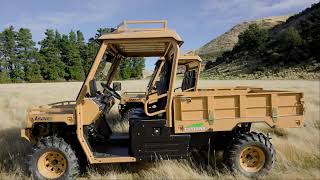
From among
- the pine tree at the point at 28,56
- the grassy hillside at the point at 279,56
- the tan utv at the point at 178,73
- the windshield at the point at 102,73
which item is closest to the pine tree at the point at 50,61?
the pine tree at the point at 28,56

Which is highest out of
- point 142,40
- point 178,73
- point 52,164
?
point 142,40

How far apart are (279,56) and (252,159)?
2218 inches

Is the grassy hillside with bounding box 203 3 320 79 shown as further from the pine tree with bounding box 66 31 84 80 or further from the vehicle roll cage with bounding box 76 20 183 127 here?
the vehicle roll cage with bounding box 76 20 183 127

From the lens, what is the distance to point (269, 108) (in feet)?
21.2

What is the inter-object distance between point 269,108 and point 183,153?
1.48 metres

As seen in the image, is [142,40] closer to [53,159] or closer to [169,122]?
[169,122]

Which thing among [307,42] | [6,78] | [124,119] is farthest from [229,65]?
[124,119]

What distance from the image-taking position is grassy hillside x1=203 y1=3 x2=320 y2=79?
5360 cm

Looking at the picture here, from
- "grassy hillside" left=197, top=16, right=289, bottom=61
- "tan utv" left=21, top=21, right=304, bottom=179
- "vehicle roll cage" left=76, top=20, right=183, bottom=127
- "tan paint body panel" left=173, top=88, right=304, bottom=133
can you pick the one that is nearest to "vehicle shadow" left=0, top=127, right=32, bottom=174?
"tan utv" left=21, top=21, right=304, bottom=179

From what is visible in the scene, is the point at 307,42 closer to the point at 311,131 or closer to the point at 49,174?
the point at 311,131

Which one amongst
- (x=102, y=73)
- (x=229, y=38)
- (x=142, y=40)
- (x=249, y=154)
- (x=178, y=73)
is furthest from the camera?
(x=229, y=38)

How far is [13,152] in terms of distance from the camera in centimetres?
822

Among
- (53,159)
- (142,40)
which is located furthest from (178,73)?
(53,159)

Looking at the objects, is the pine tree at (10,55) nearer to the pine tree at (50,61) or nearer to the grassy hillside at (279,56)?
the pine tree at (50,61)
